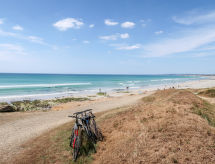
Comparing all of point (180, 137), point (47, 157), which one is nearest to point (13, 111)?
point (47, 157)

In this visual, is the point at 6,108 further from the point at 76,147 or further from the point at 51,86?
the point at 51,86

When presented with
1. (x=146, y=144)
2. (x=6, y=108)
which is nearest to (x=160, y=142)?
(x=146, y=144)

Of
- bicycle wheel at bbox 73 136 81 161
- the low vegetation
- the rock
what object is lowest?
the low vegetation

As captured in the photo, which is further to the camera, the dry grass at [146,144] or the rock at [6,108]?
the rock at [6,108]

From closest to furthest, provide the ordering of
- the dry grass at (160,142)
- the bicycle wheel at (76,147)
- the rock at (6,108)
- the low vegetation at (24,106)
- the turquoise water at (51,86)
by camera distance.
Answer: the dry grass at (160,142)
the bicycle wheel at (76,147)
the rock at (6,108)
the low vegetation at (24,106)
the turquoise water at (51,86)

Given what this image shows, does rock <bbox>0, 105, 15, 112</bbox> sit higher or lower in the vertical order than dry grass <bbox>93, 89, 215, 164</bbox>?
lower

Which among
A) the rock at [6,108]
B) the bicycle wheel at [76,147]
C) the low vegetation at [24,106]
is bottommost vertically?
the low vegetation at [24,106]

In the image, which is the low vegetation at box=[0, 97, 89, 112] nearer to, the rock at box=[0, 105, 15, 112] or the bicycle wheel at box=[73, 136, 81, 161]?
the rock at box=[0, 105, 15, 112]

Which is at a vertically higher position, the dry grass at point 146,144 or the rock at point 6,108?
the dry grass at point 146,144

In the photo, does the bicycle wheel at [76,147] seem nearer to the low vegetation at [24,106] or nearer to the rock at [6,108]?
the rock at [6,108]

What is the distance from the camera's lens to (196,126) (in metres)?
7.97

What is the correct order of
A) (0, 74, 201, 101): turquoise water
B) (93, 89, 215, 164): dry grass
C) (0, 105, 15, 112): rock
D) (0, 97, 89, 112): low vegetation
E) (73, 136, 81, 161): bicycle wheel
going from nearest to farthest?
(93, 89, 215, 164): dry grass, (73, 136, 81, 161): bicycle wheel, (0, 105, 15, 112): rock, (0, 97, 89, 112): low vegetation, (0, 74, 201, 101): turquoise water

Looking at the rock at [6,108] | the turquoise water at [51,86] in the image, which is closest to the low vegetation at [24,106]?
the rock at [6,108]

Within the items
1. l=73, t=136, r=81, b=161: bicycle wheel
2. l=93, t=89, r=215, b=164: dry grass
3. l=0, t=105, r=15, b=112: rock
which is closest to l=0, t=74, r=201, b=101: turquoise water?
l=0, t=105, r=15, b=112: rock
